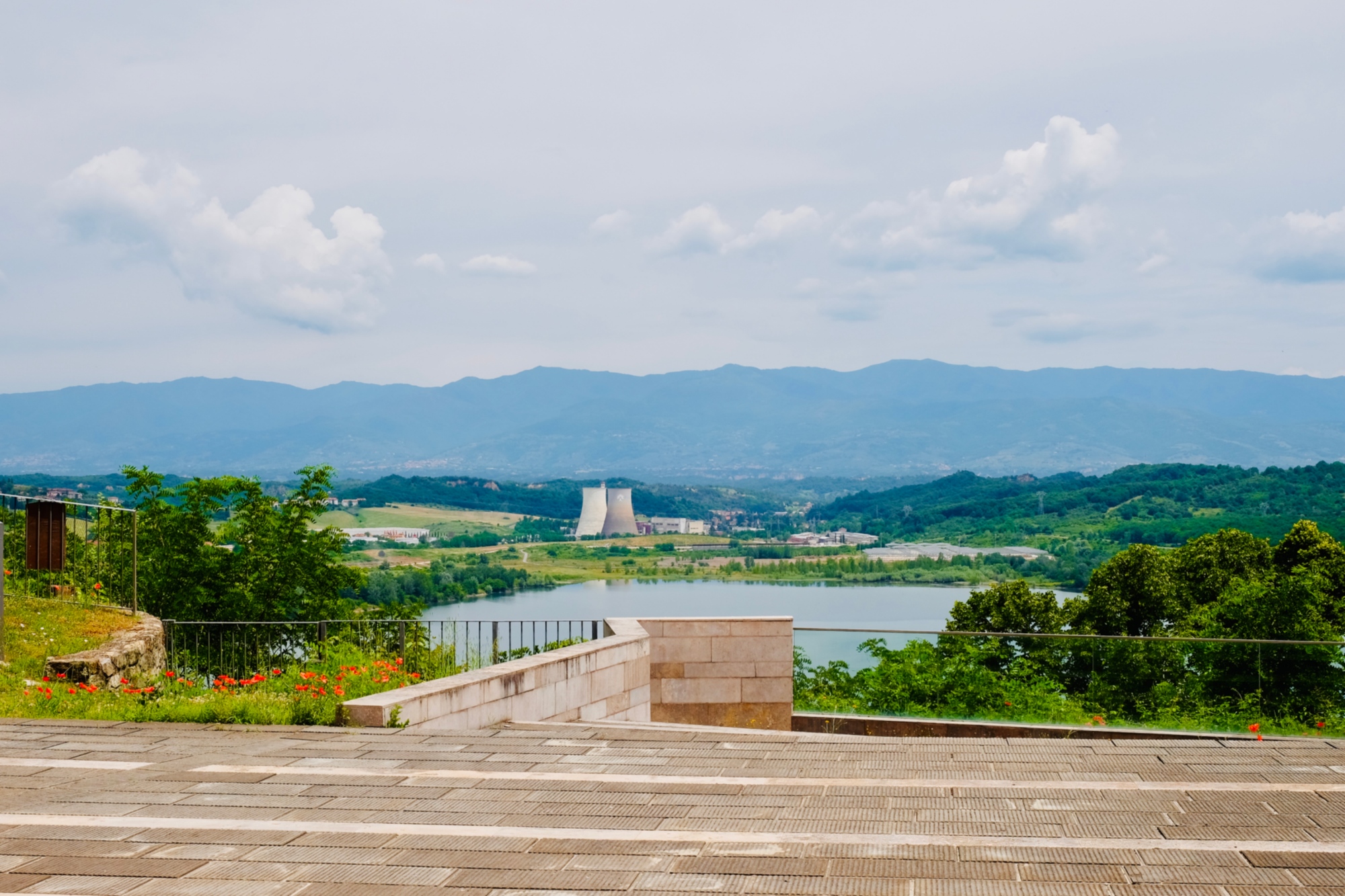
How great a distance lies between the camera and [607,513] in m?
86.9

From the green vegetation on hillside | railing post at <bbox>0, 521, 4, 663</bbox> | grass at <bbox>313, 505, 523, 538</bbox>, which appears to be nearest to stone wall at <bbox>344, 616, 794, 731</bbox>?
the green vegetation on hillside

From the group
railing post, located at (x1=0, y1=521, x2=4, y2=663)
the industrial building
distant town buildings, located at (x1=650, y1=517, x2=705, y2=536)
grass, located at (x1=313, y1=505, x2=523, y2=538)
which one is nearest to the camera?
railing post, located at (x1=0, y1=521, x2=4, y2=663)

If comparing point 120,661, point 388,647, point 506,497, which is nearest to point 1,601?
point 120,661

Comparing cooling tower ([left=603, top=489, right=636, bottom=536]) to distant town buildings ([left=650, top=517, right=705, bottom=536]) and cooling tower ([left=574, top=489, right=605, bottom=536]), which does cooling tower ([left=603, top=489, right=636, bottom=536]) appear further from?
distant town buildings ([left=650, top=517, right=705, bottom=536])

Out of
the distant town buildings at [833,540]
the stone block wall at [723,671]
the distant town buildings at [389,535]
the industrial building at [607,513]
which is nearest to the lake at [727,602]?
the industrial building at [607,513]

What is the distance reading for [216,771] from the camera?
20.5ft

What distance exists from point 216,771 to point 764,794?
2996 mm

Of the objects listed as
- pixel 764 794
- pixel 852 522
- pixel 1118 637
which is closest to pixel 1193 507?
pixel 852 522

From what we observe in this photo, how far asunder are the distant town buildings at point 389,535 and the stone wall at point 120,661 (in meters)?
77.6

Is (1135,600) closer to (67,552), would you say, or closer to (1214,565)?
(1214,565)

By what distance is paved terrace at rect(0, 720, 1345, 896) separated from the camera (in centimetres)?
447

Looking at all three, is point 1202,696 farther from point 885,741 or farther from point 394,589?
Result: point 394,589

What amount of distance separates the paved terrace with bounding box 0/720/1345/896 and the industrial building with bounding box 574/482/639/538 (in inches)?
2935

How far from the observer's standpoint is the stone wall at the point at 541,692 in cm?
775
